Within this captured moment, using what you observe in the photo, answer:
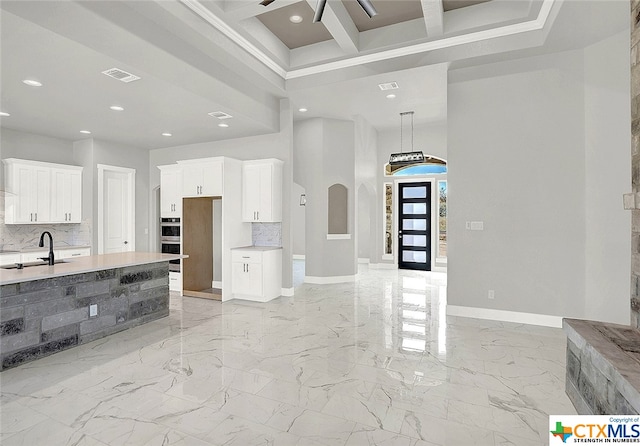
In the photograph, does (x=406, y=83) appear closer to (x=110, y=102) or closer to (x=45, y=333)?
(x=110, y=102)

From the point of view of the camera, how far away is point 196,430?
2223 millimetres

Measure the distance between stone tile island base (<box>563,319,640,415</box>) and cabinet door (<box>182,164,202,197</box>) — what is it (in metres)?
5.48

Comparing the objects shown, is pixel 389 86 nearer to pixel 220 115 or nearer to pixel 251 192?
pixel 220 115

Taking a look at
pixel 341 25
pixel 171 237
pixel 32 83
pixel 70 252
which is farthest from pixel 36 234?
pixel 341 25

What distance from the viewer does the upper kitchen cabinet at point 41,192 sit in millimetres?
5598

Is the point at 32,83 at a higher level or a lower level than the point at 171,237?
higher

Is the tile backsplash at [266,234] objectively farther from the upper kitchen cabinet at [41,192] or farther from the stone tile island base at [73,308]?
the upper kitchen cabinet at [41,192]

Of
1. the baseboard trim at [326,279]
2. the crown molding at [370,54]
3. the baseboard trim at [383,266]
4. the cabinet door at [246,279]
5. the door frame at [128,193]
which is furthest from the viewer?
the baseboard trim at [383,266]

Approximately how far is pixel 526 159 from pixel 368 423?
13.2 feet

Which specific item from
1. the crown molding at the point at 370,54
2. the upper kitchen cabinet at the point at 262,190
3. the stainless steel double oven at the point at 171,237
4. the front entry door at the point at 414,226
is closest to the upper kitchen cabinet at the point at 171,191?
the stainless steel double oven at the point at 171,237

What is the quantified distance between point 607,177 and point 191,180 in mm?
6105

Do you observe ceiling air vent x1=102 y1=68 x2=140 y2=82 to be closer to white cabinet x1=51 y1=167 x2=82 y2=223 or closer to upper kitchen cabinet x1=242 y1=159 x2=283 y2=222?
upper kitchen cabinet x1=242 y1=159 x2=283 y2=222

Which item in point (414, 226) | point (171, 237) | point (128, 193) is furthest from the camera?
point (414, 226)

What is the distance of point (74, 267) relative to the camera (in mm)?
3684
